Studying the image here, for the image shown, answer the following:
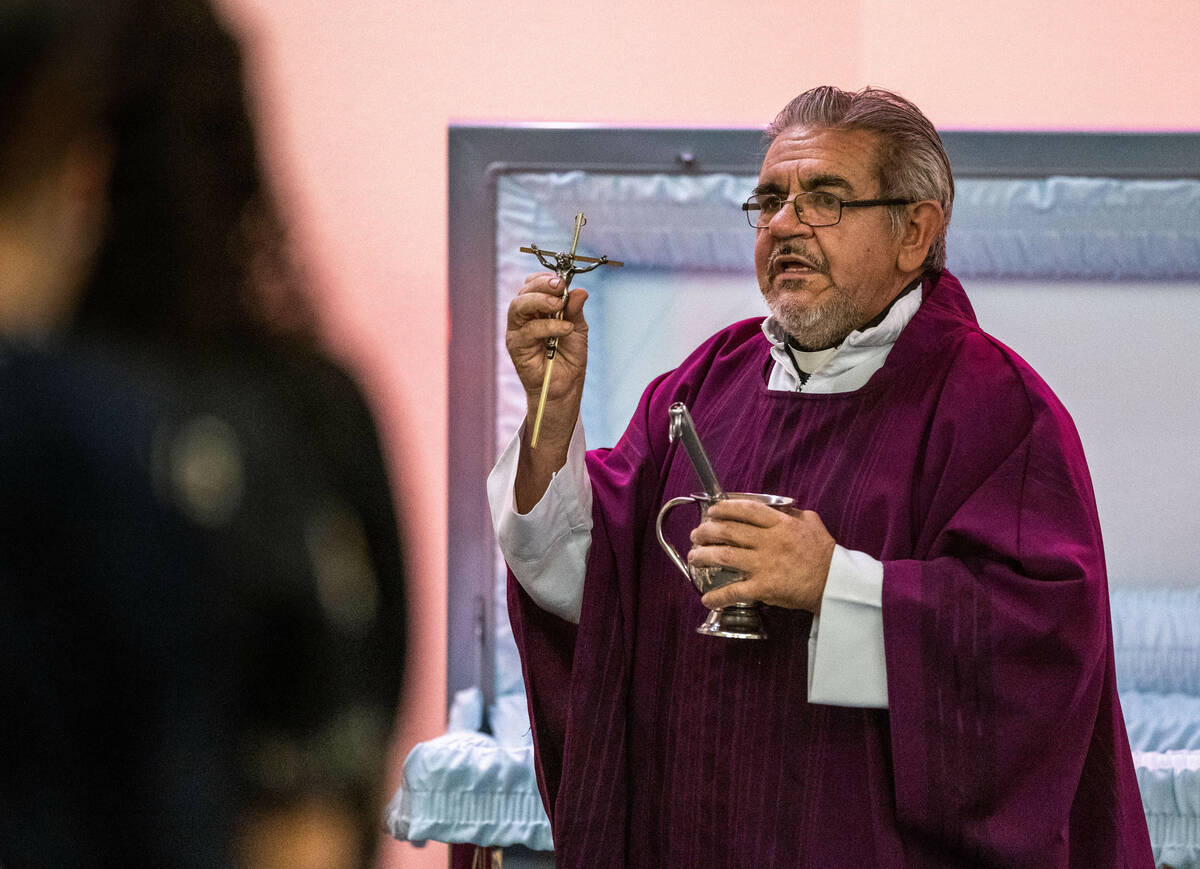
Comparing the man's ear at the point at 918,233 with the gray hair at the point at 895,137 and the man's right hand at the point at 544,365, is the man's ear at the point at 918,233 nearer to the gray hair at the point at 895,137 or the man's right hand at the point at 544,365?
the gray hair at the point at 895,137

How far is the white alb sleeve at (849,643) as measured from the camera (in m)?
1.54

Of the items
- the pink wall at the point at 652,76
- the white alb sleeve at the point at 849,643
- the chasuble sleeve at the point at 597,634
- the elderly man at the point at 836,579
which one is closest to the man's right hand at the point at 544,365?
the elderly man at the point at 836,579

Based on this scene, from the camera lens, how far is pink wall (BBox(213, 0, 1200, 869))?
118 inches

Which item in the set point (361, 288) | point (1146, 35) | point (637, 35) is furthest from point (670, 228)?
point (1146, 35)

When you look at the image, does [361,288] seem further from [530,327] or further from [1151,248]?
[1151,248]

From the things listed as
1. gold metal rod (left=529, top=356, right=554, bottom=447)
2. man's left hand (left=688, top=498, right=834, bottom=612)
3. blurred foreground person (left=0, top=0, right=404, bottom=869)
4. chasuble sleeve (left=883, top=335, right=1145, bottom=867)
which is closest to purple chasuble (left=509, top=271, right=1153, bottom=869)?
chasuble sleeve (left=883, top=335, right=1145, bottom=867)

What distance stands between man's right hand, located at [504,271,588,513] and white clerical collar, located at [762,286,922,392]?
0.32 metres

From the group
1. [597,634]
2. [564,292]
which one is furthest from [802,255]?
[597,634]

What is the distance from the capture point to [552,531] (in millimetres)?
1815

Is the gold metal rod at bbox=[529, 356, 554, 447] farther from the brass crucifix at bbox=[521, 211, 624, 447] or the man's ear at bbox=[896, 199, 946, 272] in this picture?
the man's ear at bbox=[896, 199, 946, 272]

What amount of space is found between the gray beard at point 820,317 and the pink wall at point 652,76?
4.36 ft

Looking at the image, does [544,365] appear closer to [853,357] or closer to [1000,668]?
[853,357]

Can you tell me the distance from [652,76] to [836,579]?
75.3 inches

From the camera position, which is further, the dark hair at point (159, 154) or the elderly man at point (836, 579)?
the elderly man at point (836, 579)
